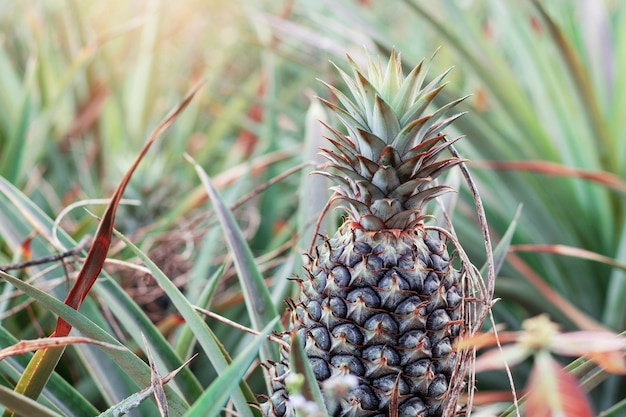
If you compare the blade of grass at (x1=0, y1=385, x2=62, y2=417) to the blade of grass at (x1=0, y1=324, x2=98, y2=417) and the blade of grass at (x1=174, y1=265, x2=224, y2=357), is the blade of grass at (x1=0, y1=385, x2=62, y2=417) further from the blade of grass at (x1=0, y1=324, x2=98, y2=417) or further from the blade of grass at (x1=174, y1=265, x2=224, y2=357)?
the blade of grass at (x1=174, y1=265, x2=224, y2=357)

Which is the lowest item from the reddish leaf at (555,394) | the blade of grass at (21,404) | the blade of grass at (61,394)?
the blade of grass at (61,394)

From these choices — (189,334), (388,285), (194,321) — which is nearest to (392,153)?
(388,285)

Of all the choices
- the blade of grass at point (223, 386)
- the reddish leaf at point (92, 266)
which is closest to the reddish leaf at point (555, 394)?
the blade of grass at point (223, 386)

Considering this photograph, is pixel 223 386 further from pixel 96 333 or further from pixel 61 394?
pixel 61 394

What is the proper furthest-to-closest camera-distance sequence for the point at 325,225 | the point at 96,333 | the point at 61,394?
the point at 325,225
the point at 61,394
the point at 96,333

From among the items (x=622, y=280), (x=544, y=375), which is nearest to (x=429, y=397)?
(x=544, y=375)

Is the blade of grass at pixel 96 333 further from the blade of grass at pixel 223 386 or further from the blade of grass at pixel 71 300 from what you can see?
the blade of grass at pixel 223 386

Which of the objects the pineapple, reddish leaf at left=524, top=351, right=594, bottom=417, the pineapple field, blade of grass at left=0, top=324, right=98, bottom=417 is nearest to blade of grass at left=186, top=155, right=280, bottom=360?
the pineapple field
